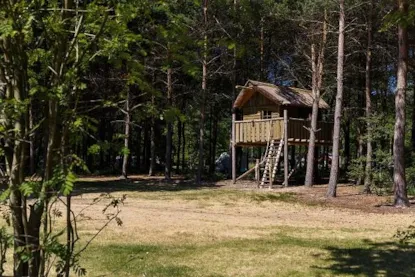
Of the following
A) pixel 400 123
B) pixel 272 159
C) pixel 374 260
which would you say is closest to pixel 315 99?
pixel 272 159

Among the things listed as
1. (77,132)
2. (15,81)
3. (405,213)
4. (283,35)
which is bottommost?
(405,213)

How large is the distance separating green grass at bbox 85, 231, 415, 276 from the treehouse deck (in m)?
16.0

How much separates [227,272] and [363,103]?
1257 inches

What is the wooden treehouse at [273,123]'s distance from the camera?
83.6 ft

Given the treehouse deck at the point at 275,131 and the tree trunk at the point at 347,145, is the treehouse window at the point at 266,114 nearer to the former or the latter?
the treehouse deck at the point at 275,131

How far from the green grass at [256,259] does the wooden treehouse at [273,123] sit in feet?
48.8

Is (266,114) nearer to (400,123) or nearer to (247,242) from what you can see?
(400,123)

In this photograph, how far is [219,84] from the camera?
125 feet

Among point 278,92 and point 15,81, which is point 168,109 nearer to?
point 15,81

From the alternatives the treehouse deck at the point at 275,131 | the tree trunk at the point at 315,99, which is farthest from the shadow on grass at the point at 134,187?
the tree trunk at the point at 315,99

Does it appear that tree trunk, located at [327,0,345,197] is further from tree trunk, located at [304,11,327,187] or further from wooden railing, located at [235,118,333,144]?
wooden railing, located at [235,118,333,144]

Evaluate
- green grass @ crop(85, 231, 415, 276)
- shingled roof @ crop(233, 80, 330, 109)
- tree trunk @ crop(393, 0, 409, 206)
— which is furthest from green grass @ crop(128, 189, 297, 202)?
green grass @ crop(85, 231, 415, 276)

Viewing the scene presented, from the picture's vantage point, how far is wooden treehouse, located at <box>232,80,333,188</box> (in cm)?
2548

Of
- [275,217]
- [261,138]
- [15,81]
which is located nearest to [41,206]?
[15,81]
